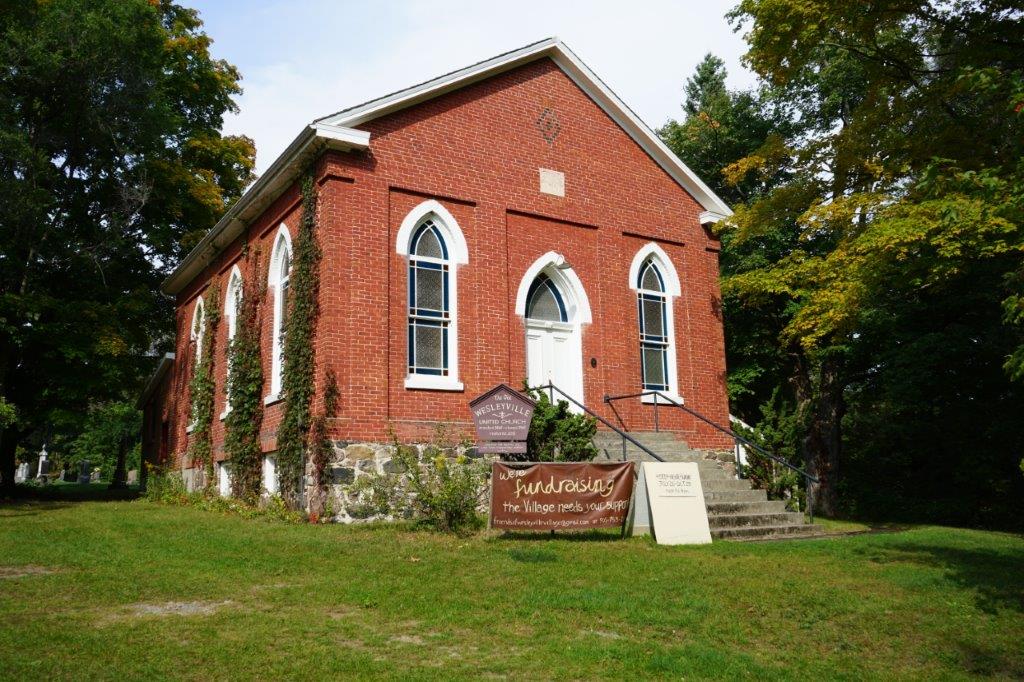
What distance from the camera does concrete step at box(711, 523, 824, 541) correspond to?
12750mm

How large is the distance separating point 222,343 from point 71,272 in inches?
199

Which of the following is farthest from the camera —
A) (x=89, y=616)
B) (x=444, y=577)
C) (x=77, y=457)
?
(x=77, y=457)

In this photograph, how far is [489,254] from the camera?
15500 millimetres

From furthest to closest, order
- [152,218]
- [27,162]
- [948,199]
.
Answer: [152,218] < [27,162] < [948,199]

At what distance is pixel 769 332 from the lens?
24.8 meters

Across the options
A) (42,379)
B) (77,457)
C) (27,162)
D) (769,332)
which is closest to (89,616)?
(27,162)

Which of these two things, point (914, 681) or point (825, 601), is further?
point (825, 601)

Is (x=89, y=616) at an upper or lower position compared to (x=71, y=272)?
lower

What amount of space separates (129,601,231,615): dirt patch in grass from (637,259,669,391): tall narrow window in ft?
36.1

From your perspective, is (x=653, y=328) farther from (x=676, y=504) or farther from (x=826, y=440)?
(x=826, y=440)

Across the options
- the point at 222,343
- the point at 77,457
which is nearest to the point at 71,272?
the point at 222,343

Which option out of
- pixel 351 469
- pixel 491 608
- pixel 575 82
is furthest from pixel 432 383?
pixel 575 82

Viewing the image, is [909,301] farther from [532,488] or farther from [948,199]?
[532,488]

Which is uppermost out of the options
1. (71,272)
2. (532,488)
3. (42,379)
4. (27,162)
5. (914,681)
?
(27,162)
